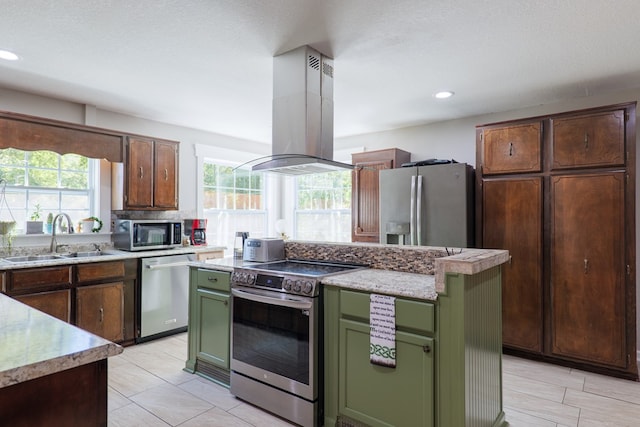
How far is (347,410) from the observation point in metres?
2.14

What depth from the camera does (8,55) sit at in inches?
108

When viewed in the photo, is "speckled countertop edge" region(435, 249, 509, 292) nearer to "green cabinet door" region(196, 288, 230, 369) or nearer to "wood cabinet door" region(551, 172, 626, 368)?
"green cabinet door" region(196, 288, 230, 369)

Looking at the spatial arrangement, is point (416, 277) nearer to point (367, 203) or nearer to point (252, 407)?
point (252, 407)

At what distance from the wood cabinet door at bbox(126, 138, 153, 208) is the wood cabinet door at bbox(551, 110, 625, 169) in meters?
4.08

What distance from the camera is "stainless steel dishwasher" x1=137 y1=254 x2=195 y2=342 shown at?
147 inches

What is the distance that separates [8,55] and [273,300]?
8.79ft

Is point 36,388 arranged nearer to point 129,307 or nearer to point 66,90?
point 129,307

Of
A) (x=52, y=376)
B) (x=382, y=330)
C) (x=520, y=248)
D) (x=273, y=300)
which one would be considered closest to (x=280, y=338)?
(x=273, y=300)

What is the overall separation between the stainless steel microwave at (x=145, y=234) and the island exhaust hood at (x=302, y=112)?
1829mm

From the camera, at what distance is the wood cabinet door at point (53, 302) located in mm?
2986

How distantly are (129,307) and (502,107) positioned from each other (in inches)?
174

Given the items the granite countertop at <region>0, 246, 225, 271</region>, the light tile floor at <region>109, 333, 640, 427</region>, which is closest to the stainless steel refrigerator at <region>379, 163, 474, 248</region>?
the light tile floor at <region>109, 333, 640, 427</region>

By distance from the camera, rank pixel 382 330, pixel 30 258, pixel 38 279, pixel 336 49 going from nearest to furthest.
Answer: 1. pixel 382 330
2. pixel 336 49
3. pixel 38 279
4. pixel 30 258

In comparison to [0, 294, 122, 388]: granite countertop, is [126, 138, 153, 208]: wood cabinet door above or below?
above
